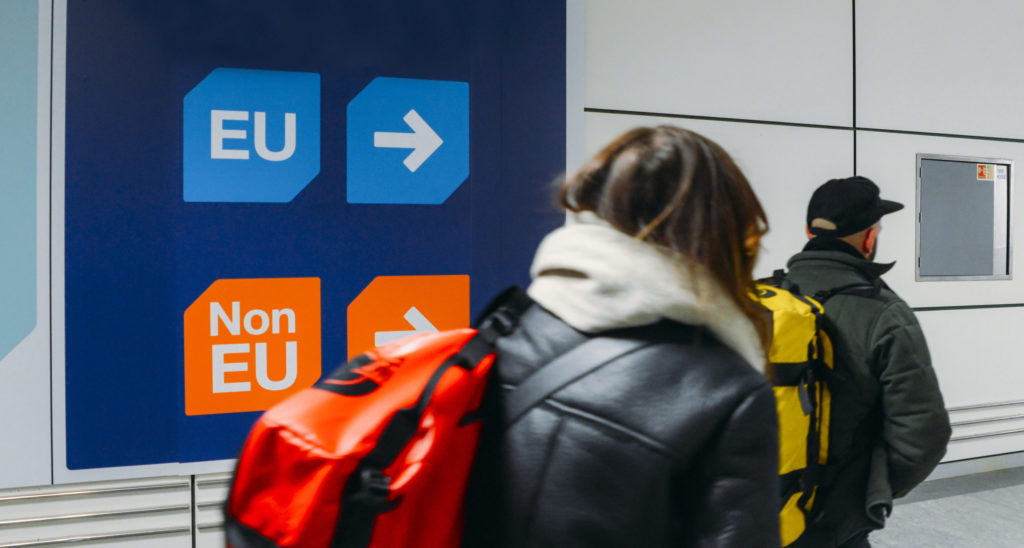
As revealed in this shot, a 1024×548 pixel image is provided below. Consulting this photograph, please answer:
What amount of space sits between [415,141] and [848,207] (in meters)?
1.36

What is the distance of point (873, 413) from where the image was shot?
5.56 ft

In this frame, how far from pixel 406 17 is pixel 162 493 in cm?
173

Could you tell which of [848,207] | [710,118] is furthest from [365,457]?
[710,118]

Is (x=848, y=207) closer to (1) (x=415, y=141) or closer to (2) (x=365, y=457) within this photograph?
(1) (x=415, y=141)

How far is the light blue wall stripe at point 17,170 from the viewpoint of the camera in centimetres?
208

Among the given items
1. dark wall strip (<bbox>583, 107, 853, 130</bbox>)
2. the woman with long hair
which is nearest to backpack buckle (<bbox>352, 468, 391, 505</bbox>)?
the woman with long hair

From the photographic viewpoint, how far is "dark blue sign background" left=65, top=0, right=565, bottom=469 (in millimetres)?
2133

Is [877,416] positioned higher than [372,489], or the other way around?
[372,489]

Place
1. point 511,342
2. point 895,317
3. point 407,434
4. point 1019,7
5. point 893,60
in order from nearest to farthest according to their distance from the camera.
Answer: point 407,434 < point 511,342 < point 895,317 < point 893,60 < point 1019,7

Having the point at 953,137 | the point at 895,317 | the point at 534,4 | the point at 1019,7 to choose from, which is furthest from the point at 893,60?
the point at 895,317

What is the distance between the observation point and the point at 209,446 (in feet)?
7.36

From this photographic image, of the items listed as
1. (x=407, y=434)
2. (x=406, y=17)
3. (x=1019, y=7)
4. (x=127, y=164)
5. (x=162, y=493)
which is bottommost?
(x=162, y=493)

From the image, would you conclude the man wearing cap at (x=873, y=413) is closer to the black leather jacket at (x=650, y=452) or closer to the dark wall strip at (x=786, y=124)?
the black leather jacket at (x=650, y=452)

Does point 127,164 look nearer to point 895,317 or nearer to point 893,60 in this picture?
point 895,317
